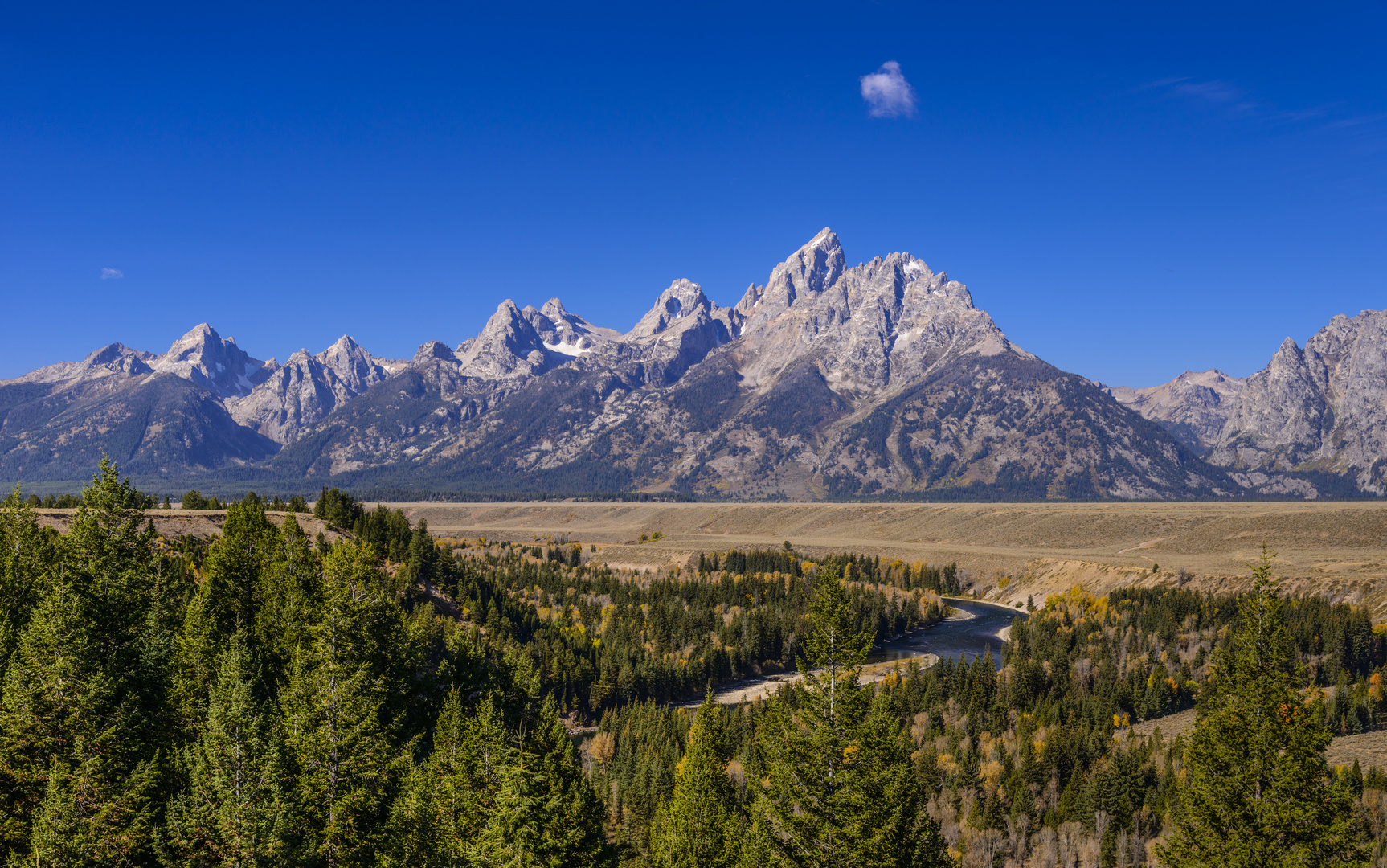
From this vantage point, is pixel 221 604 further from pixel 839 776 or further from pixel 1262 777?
pixel 1262 777

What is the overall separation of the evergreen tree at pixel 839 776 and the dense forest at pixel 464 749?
94 mm

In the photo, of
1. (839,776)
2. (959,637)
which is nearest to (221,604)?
(839,776)

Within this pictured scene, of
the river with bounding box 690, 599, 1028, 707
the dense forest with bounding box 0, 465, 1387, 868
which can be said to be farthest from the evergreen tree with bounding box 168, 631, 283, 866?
the river with bounding box 690, 599, 1028, 707

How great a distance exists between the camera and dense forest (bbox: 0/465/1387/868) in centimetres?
2678

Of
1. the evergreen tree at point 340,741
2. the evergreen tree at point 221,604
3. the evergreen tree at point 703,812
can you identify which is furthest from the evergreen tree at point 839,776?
the evergreen tree at point 221,604

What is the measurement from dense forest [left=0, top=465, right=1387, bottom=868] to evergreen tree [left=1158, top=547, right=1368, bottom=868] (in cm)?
12

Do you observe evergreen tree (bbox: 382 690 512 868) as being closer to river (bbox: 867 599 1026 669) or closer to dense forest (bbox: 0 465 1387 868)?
dense forest (bbox: 0 465 1387 868)

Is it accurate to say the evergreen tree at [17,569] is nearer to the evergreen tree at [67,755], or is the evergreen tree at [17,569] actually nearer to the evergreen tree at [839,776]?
the evergreen tree at [67,755]

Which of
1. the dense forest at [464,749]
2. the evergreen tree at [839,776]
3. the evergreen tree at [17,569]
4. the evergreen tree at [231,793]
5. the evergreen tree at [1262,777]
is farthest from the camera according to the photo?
the evergreen tree at [17,569]

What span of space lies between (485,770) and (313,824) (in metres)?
6.77

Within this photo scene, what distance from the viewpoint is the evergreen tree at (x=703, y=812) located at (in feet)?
113

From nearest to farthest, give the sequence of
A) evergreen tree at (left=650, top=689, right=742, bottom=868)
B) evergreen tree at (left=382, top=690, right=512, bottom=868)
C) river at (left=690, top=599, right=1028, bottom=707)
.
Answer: evergreen tree at (left=382, top=690, right=512, bottom=868), evergreen tree at (left=650, top=689, right=742, bottom=868), river at (left=690, top=599, right=1028, bottom=707)

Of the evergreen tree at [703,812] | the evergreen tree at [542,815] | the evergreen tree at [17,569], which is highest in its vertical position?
the evergreen tree at [17,569]

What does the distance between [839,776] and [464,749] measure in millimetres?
16996
